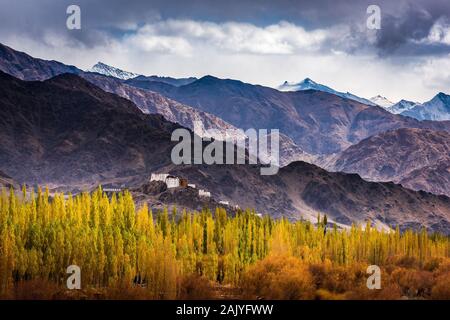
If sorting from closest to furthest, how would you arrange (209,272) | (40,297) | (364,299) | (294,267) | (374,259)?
(40,297) < (364,299) < (294,267) < (209,272) < (374,259)

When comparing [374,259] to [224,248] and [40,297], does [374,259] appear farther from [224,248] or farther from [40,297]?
[40,297]

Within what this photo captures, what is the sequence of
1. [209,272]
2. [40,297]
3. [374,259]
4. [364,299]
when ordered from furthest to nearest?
[374,259], [209,272], [364,299], [40,297]

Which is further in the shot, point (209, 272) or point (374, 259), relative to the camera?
point (374, 259)

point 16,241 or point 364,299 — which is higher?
point 16,241

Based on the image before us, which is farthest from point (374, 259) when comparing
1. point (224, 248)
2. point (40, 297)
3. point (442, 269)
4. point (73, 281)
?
point (40, 297)

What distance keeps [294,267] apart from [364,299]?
2296 cm

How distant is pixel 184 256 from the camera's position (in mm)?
117625

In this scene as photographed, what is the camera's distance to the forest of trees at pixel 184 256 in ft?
325

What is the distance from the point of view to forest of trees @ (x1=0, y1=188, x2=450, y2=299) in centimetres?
9912
